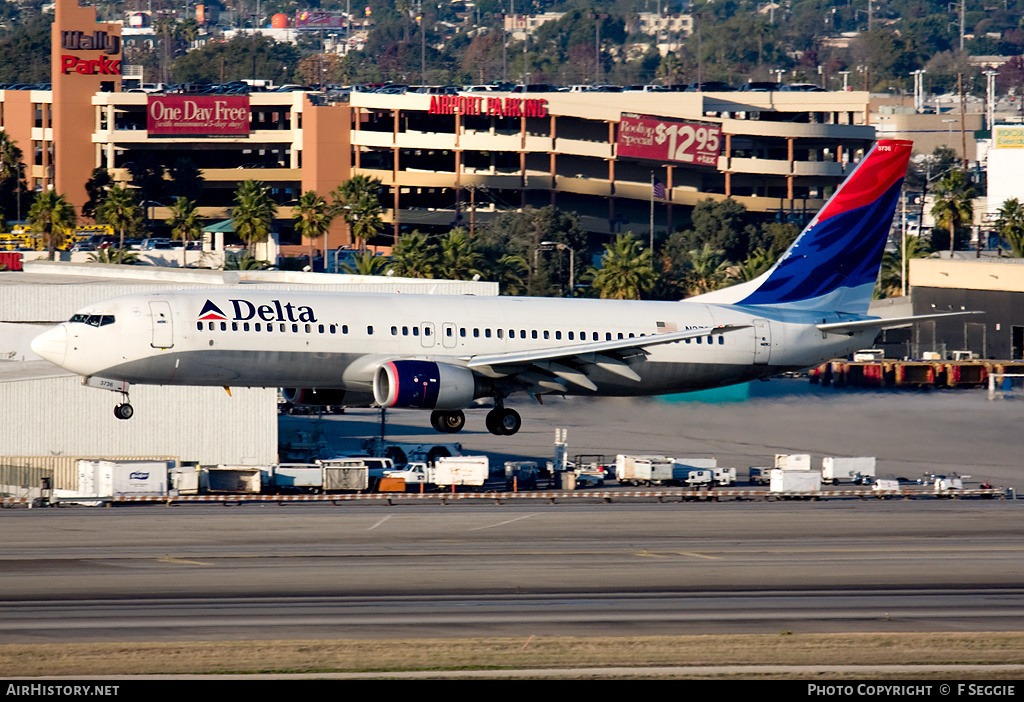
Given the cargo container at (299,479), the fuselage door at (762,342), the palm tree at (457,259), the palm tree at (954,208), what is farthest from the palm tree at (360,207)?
the fuselage door at (762,342)

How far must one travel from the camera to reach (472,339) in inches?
2207

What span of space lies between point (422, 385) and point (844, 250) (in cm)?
2275

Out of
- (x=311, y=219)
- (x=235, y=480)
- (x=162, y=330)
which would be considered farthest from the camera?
(x=311, y=219)

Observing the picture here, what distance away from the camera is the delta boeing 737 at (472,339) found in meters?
52.7

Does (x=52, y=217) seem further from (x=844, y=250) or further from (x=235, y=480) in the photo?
(x=844, y=250)

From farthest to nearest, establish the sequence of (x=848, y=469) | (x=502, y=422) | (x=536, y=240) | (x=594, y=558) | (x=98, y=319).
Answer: (x=536, y=240)
(x=848, y=469)
(x=502, y=422)
(x=594, y=558)
(x=98, y=319)

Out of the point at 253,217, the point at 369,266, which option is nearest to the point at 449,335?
the point at 369,266

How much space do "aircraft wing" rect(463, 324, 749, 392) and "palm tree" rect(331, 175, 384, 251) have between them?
125m

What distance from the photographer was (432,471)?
81.2 meters

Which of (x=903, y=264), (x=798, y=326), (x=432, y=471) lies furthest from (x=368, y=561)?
(x=903, y=264)

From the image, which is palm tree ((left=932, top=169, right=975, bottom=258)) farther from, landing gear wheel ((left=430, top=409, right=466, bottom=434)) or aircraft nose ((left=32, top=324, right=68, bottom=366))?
aircraft nose ((left=32, top=324, right=68, bottom=366))

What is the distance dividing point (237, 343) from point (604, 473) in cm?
3530

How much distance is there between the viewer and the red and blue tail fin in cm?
6438

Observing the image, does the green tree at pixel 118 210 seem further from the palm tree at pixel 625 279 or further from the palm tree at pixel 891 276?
the palm tree at pixel 891 276
